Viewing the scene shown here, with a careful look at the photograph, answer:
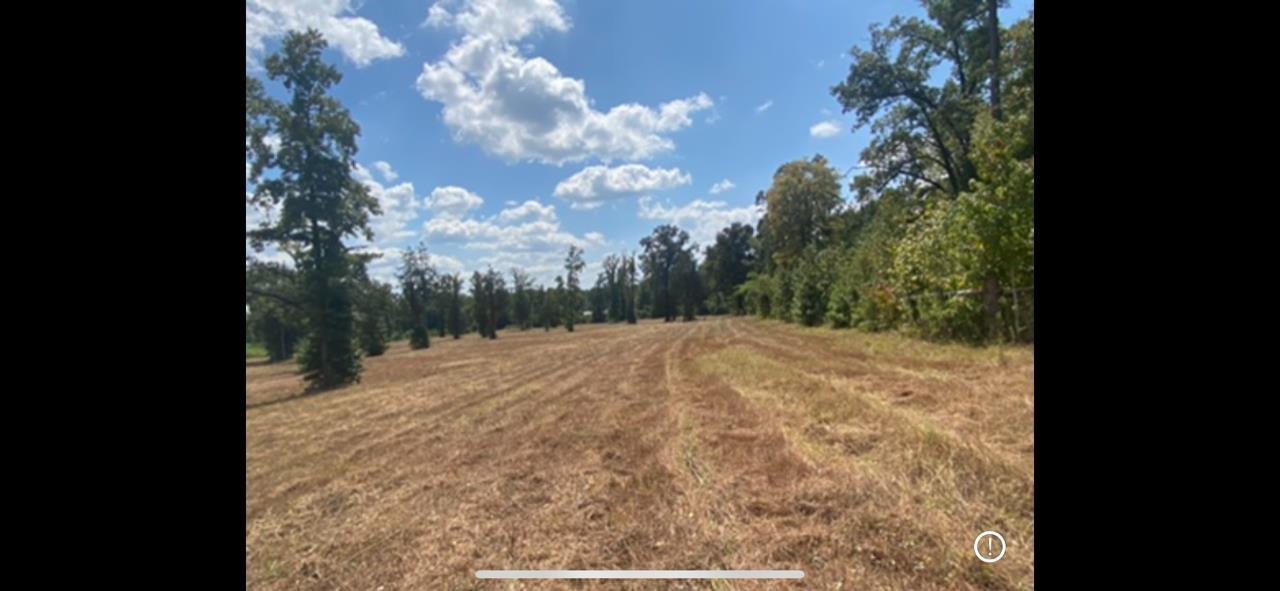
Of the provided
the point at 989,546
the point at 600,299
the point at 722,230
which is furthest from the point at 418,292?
the point at 989,546

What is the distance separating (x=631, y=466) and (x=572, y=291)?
737mm

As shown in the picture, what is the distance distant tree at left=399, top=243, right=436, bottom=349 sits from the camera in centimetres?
147

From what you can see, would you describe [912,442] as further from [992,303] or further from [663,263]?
[992,303]

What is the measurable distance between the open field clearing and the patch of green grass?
0.08 metres

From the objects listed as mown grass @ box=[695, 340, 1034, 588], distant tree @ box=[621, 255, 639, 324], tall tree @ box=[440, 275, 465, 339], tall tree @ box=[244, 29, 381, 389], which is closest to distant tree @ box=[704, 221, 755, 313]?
distant tree @ box=[621, 255, 639, 324]

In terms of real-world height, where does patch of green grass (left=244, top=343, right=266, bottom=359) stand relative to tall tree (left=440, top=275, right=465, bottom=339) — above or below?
below

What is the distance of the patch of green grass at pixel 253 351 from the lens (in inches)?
39.2

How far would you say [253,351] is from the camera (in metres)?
1.09

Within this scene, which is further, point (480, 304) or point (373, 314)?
point (480, 304)

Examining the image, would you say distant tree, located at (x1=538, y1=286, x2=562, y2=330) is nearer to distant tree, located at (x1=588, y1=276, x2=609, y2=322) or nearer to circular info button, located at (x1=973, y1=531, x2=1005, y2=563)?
distant tree, located at (x1=588, y1=276, x2=609, y2=322)
